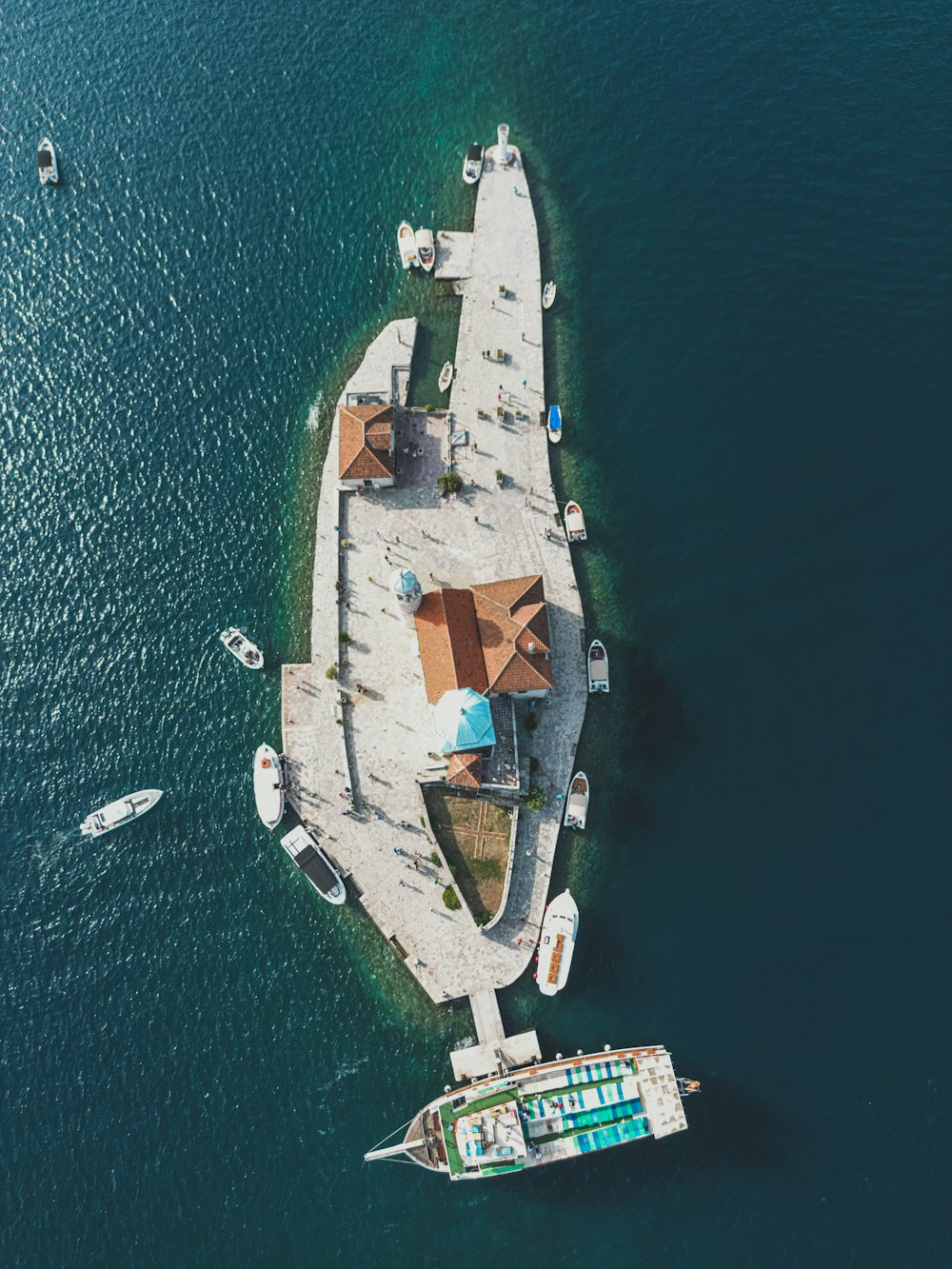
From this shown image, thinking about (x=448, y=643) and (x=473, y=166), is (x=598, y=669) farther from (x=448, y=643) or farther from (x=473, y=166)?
(x=473, y=166)

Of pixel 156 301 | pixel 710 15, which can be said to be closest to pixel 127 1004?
pixel 156 301

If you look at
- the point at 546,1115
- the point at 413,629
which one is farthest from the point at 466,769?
the point at 546,1115

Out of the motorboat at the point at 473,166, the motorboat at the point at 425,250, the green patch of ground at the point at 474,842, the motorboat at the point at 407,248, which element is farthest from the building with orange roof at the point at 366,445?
the motorboat at the point at 473,166

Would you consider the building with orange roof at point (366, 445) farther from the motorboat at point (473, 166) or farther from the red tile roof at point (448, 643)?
the motorboat at point (473, 166)

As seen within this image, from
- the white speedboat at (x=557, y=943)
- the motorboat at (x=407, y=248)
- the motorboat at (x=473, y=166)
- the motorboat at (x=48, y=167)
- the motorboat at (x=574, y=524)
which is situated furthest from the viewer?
the motorboat at (x=48, y=167)

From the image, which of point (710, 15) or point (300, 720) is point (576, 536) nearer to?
point (300, 720)
